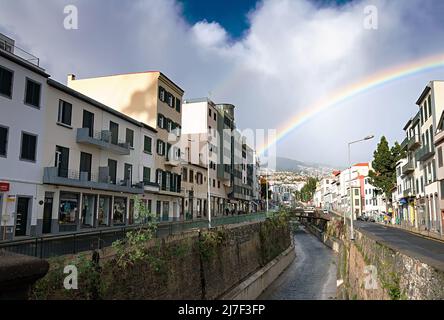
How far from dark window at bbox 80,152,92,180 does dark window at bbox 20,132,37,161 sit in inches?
205

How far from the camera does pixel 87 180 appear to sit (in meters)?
30.4

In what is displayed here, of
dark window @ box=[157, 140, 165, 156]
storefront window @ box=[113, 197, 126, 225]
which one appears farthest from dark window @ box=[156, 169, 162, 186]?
storefront window @ box=[113, 197, 126, 225]

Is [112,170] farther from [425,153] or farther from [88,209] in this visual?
[425,153]

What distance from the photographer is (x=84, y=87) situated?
148ft

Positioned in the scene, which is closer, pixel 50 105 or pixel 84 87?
pixel 50 105

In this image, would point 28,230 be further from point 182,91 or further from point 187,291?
point 182,91

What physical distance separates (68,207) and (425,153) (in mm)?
42228

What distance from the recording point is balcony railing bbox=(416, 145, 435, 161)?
45156 millimetres

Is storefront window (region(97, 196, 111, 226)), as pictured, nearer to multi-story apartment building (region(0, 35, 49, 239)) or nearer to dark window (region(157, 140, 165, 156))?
multi-story apartment building (region(0, 35, 49, 239))

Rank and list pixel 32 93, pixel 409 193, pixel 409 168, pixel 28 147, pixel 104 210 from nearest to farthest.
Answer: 1. pixel 28 147
2. pixel 32 93
3. pixel 104 210
4. pixel 409 168
5. pixel 409 193

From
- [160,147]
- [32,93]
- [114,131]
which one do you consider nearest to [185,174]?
[160,147]

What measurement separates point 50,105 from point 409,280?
26.1 metres

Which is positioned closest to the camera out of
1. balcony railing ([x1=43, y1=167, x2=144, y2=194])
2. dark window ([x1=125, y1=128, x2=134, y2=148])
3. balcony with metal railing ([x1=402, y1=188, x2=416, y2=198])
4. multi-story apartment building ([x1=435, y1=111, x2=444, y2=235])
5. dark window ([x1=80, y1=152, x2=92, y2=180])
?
balcony railing ([x1=43, y1=167, x2=144, y2=194])

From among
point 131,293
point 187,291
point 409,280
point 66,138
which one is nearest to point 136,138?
point 66,138
